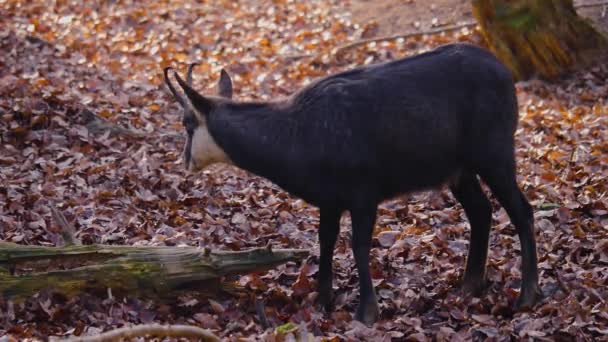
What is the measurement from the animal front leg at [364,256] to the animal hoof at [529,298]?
1048 mm

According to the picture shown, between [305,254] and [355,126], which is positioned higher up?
[355,126]

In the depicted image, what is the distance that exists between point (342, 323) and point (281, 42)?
10.1 meters

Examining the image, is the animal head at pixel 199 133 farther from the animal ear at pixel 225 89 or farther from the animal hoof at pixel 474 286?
the animal hoof at pixel 474 286

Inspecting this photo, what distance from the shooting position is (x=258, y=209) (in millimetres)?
8570

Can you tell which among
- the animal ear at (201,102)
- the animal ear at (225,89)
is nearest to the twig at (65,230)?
the animal ear at (201,102)

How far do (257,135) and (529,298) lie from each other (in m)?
2.29

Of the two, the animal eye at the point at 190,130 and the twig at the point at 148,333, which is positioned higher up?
the animal eye at the point at 190,130

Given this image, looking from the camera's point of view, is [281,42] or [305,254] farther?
[281,42]

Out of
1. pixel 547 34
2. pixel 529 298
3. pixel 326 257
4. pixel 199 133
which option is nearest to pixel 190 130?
pixel 199 133

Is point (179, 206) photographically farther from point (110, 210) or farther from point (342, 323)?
point (342, 323)

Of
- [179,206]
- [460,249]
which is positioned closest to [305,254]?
[460,249]

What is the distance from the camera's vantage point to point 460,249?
763cm

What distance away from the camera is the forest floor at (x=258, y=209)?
6.12m

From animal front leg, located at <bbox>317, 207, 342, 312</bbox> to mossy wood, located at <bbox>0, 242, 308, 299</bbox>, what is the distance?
1.02 ft
